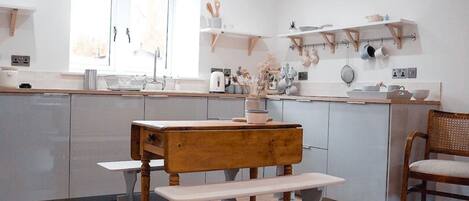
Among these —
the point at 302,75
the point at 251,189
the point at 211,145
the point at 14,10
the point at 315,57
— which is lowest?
the point at 251,189

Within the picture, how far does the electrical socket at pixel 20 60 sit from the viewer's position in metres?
4.00

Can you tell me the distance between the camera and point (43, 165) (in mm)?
3686

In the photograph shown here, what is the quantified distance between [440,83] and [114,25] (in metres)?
3.04

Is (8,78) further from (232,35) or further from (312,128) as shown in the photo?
(312,128)

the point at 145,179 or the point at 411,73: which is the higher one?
the point at 411,73

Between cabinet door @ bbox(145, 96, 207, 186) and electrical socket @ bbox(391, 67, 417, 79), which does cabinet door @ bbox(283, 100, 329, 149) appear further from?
cabinet door @ bbox(145, 96, 207, 186)

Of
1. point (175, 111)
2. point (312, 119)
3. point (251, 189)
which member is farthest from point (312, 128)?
point (251, 189)

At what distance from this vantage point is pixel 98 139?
391 centimetres

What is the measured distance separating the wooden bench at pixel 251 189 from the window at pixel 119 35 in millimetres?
2501

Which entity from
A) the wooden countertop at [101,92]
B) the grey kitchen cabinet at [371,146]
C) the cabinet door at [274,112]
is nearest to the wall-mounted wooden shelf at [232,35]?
the wooden countertop at [101,92]

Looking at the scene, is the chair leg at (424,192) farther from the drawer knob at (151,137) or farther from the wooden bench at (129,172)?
the drawer knob at (151,137)

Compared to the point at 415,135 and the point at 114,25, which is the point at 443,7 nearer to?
the point at 415,135

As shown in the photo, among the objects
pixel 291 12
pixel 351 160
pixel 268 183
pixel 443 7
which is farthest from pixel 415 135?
pixel 291 12

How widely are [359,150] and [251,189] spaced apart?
1.60m
